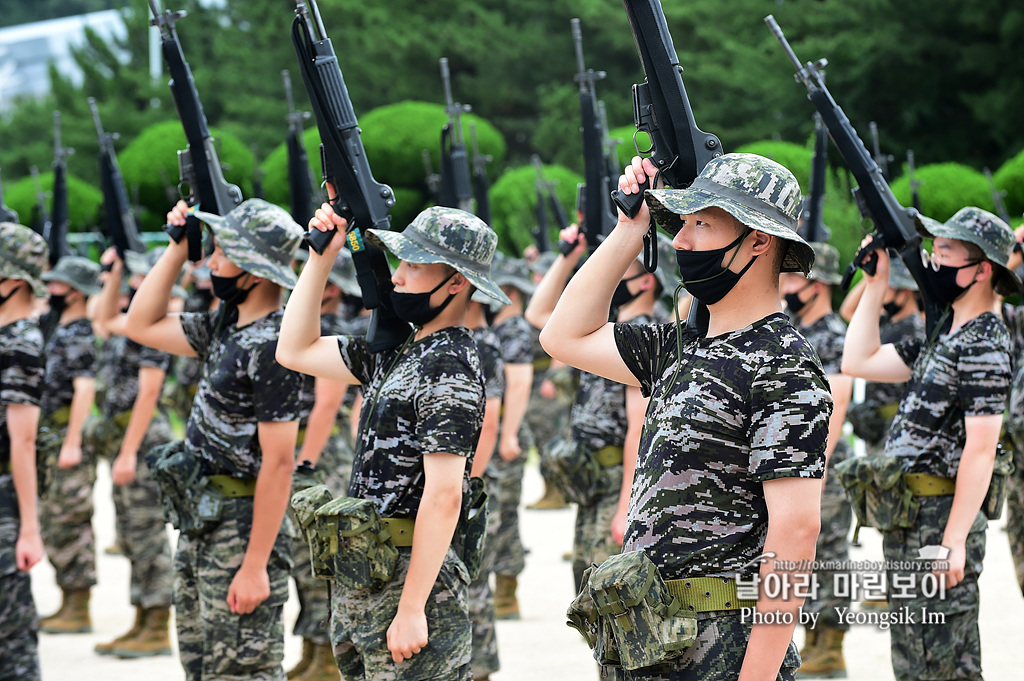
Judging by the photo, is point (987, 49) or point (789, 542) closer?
point (789, 542)

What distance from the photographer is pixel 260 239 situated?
491cm

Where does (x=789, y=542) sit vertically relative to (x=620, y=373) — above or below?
below

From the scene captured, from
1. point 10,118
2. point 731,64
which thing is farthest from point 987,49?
point 10,118

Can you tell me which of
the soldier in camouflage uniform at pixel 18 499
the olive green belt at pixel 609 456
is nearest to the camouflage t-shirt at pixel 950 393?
the olive green belt at pixel 609 456

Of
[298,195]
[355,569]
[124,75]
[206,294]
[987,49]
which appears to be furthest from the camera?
[124,75]

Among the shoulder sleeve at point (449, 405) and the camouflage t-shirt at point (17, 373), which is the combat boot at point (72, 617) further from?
the shoulder sleeve at point (449, 405)

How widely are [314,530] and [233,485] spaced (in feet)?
3.09

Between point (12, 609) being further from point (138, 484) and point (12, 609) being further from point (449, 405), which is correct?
point (449, 405)

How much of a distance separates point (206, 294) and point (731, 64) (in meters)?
15.9

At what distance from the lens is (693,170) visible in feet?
10.9

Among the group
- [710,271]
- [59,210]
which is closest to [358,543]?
[710,271]

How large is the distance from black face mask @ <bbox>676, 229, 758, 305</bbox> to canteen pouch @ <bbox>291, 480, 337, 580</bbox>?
1.55 m

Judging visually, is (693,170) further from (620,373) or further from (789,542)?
(789,542)

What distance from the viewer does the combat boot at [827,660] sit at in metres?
6.34
